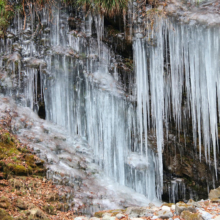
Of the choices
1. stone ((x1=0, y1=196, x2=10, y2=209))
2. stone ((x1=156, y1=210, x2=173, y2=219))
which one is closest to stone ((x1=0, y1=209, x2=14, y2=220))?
stone ((x1=0, y1=196, x2=10, y2=209))

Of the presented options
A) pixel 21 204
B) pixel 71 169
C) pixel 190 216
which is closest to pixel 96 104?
pixel 71 169

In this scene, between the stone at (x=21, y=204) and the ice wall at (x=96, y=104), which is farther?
the ice wall at (x=96, y=104)

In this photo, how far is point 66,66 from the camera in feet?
30.2

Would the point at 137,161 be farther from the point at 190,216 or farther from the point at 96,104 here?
the point at 190,216

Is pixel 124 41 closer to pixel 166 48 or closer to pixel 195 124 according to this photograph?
pixel 166 48

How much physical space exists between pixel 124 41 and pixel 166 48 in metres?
1.70

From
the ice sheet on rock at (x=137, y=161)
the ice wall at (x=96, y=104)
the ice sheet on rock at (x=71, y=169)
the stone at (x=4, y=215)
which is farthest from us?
the ice sheet on rock at (x=137, y=161)

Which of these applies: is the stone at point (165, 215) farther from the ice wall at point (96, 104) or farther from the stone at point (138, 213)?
the ice wall at point (96, 104)

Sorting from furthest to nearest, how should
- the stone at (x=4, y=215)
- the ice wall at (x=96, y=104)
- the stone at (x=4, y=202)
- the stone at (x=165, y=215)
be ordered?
the ice wall at (x=96, y=104) → the stone at (x=165, y=215) → the stone at (x=4, y=202) → the stone at (x=4, y=215)

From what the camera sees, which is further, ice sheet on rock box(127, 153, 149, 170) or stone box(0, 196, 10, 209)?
ice sheet on rock box(127, 153, 149, 170)

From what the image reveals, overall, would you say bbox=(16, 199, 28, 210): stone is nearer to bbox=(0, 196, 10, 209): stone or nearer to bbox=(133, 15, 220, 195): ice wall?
bbox=(0, 196, 10, 209): stone

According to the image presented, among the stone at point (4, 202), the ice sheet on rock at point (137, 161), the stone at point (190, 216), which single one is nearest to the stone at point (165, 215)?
the stone at point (190, 216)

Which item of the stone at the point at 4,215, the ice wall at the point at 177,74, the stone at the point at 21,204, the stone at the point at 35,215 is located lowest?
the stone at the point at 35,215

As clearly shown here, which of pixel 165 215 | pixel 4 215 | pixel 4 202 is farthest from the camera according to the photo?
Answer: pixel 165 215
